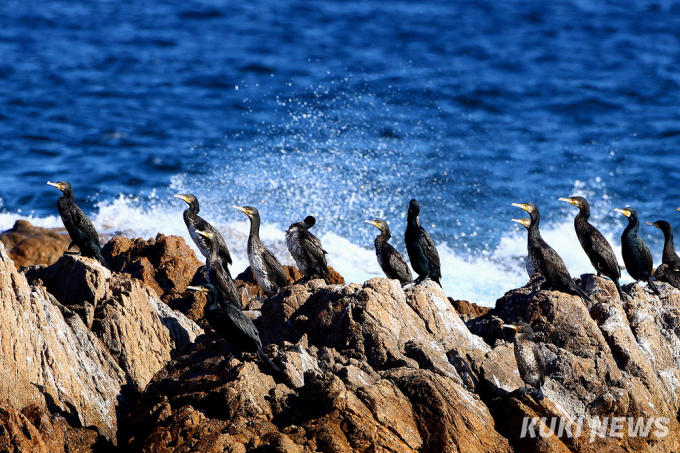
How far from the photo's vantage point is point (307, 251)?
11.0 m

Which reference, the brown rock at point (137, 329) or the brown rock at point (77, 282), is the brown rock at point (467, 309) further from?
the brown rock at point (77, 282)

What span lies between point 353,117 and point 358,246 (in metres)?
7.81

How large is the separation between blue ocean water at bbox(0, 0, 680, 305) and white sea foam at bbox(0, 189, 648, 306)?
0.25 ft

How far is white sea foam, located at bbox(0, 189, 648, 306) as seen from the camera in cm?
1739

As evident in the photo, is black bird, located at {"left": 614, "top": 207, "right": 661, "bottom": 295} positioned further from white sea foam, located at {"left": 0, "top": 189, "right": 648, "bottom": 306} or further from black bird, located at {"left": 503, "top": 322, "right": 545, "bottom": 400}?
white sea foam, located at {"left": 0, "top": 189, "right": 648, "bottom": 306}

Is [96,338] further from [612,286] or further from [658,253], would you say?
[658,253]

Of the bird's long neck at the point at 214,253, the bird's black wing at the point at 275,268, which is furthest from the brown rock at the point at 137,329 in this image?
the bird's black wing at the point at 275,268

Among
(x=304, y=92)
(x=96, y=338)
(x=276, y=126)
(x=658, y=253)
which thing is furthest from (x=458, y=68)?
(x=96, y=338)

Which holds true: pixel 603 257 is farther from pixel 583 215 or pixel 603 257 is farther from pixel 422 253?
pixel 422 253

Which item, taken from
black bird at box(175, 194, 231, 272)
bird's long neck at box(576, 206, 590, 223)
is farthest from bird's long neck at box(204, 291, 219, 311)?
bird's long neck at box(576, 206, 590, 223)

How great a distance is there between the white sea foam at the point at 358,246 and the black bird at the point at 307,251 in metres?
5.72

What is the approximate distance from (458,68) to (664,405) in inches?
875

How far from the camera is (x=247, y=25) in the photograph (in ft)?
111

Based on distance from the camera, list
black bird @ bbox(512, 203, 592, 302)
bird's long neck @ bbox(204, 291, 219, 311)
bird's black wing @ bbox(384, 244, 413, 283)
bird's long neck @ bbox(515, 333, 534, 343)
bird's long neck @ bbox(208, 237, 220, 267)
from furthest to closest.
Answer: bird's black wing @ bbox(384, 244, 413, 283) → bird's long neck @ bbox(208, 237, 220, 267) → black bird @ bbox(512, 203, 592, 302) → bird's long neck @ bbox(204, 291, 219, 311) → bird's long neck @ bbox(515, 333, 534, 343)
